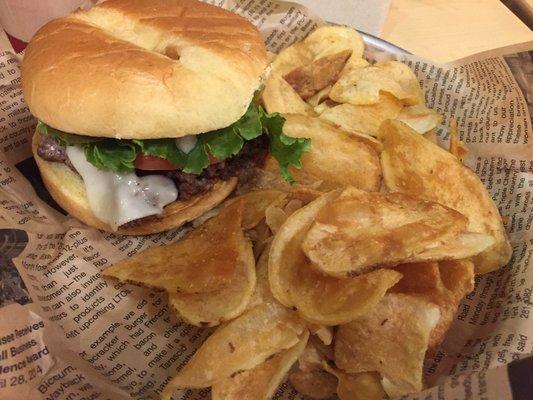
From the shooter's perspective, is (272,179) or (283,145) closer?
(283,145)

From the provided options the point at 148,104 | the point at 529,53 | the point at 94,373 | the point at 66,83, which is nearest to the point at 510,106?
the point at 529,53

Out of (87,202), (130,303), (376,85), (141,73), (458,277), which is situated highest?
(141,73)

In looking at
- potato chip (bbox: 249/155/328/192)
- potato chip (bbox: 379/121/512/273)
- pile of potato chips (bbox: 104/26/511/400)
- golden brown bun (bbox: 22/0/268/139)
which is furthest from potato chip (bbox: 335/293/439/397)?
golden brown bun (bbox: 22/0/268/139)

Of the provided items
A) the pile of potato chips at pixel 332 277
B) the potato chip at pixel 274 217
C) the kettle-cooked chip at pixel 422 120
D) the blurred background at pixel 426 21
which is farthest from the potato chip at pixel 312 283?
the blurred background at pixel 426 21

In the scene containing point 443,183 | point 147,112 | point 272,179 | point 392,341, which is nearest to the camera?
point 392,341

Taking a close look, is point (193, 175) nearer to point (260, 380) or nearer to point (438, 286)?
point (260, 380)

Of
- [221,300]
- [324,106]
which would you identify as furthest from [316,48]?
[221,300]

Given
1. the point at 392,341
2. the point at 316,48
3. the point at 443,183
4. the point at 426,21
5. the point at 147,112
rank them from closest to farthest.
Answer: the point at 392,341, the point at 147,112, the point at 443,183, the point at 316,48, the point at 426,21
